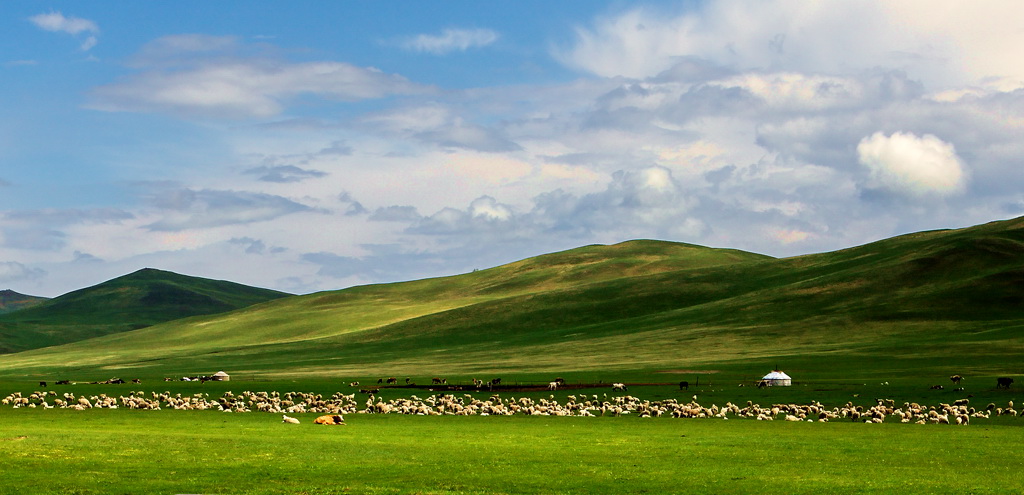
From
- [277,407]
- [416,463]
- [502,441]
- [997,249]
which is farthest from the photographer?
[997,249]

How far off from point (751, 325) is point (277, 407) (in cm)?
8817

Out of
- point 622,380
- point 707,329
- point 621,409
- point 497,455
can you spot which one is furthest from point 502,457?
point 707,329

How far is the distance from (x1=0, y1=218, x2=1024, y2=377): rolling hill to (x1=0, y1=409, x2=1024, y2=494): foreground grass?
45478mm

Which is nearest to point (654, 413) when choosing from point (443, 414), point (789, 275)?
point (443, 414)

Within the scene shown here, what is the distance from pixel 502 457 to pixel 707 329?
103987mm

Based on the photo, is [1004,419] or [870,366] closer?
[1004,419]

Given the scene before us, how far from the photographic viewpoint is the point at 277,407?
49844mm

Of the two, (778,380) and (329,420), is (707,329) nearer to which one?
(778,380)

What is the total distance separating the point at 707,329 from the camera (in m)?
127

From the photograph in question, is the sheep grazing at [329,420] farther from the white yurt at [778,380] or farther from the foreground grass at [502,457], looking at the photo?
the white yurt at [778,380]

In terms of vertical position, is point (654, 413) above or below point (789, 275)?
below

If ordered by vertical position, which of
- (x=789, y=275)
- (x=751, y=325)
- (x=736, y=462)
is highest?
(x=789, y=275)

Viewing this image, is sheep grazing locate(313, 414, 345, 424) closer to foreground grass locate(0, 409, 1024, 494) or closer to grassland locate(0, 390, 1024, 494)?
grassland locate(0, 390, 1024, 494)

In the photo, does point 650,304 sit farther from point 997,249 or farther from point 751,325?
point 997,249
